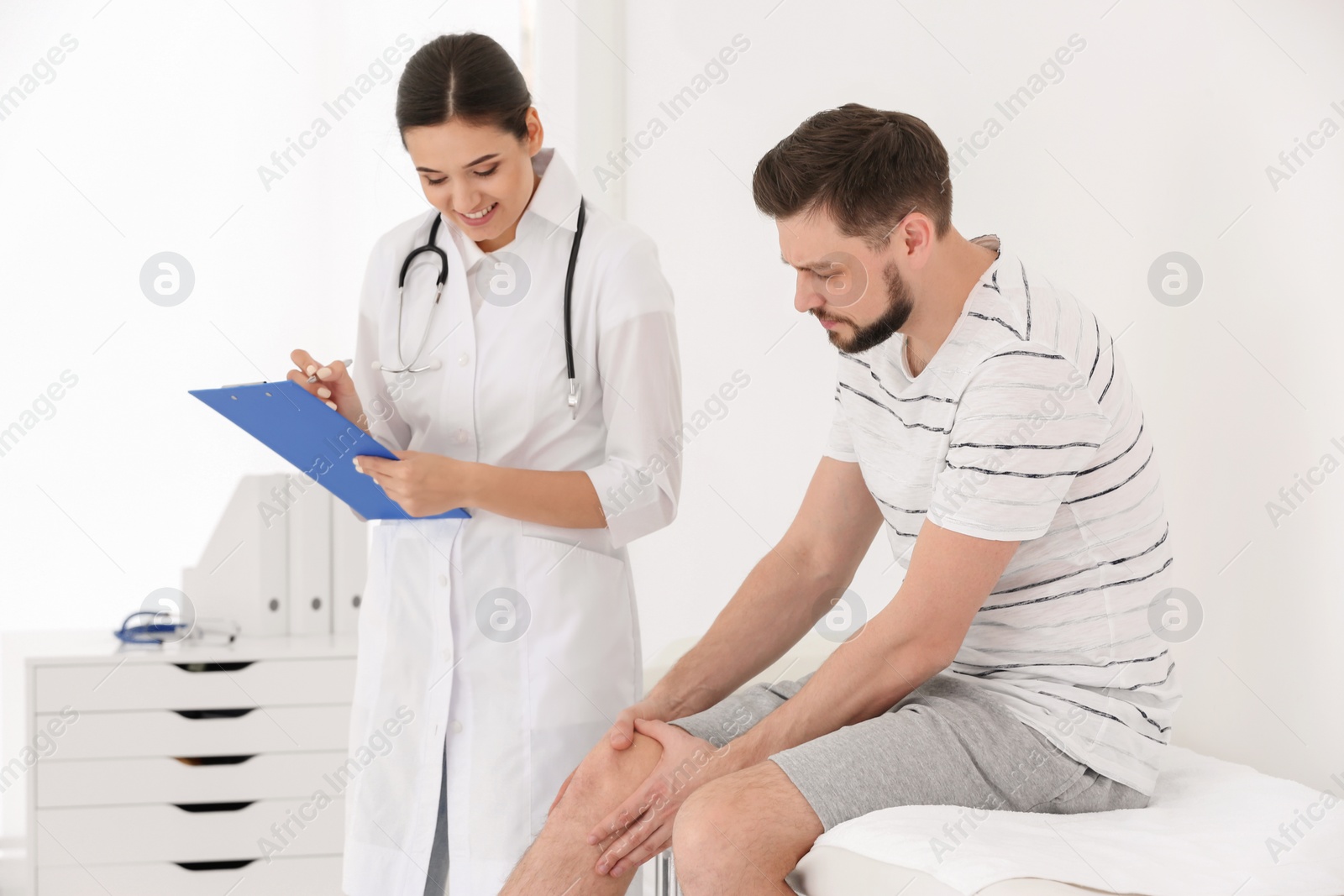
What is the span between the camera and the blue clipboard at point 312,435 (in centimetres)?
127

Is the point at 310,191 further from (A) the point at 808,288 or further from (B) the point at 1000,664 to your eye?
(B) the point at 1000,664

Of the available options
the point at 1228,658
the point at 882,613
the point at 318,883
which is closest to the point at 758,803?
the point at 882,613

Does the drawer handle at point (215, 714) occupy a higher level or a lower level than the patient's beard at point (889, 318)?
lower

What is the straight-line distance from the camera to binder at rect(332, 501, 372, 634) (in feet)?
8.15

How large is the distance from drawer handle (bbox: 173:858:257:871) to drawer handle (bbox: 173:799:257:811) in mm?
104

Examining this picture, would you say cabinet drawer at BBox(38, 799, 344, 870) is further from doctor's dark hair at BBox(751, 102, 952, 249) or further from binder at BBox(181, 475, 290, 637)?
doctor's dark hair at BBox(751, 102, 952, 249)

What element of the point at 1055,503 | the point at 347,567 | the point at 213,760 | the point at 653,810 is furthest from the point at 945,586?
the point at 213,760

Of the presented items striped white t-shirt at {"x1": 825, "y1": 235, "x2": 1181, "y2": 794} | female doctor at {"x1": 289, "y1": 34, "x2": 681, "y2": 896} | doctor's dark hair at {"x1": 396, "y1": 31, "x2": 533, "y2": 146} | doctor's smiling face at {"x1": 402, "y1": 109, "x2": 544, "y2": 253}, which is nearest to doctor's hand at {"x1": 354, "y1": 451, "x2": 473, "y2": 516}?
female doctor at {"x1": 289, "y1": 34, "x2": 681, "y2": 896}

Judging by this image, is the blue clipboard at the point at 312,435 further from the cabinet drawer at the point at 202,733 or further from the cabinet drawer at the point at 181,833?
the cabinet drawer at the point at 181,833

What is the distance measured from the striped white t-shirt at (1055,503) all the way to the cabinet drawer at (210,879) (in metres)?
1.62

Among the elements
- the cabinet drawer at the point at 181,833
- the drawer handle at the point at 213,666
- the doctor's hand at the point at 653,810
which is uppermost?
the doctor's hand at the point at 653,810

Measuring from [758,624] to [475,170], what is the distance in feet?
2.24

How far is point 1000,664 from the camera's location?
125cm

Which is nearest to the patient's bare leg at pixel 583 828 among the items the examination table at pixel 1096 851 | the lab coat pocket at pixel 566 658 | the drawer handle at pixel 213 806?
the lab coat pocket at pixel 566 658
